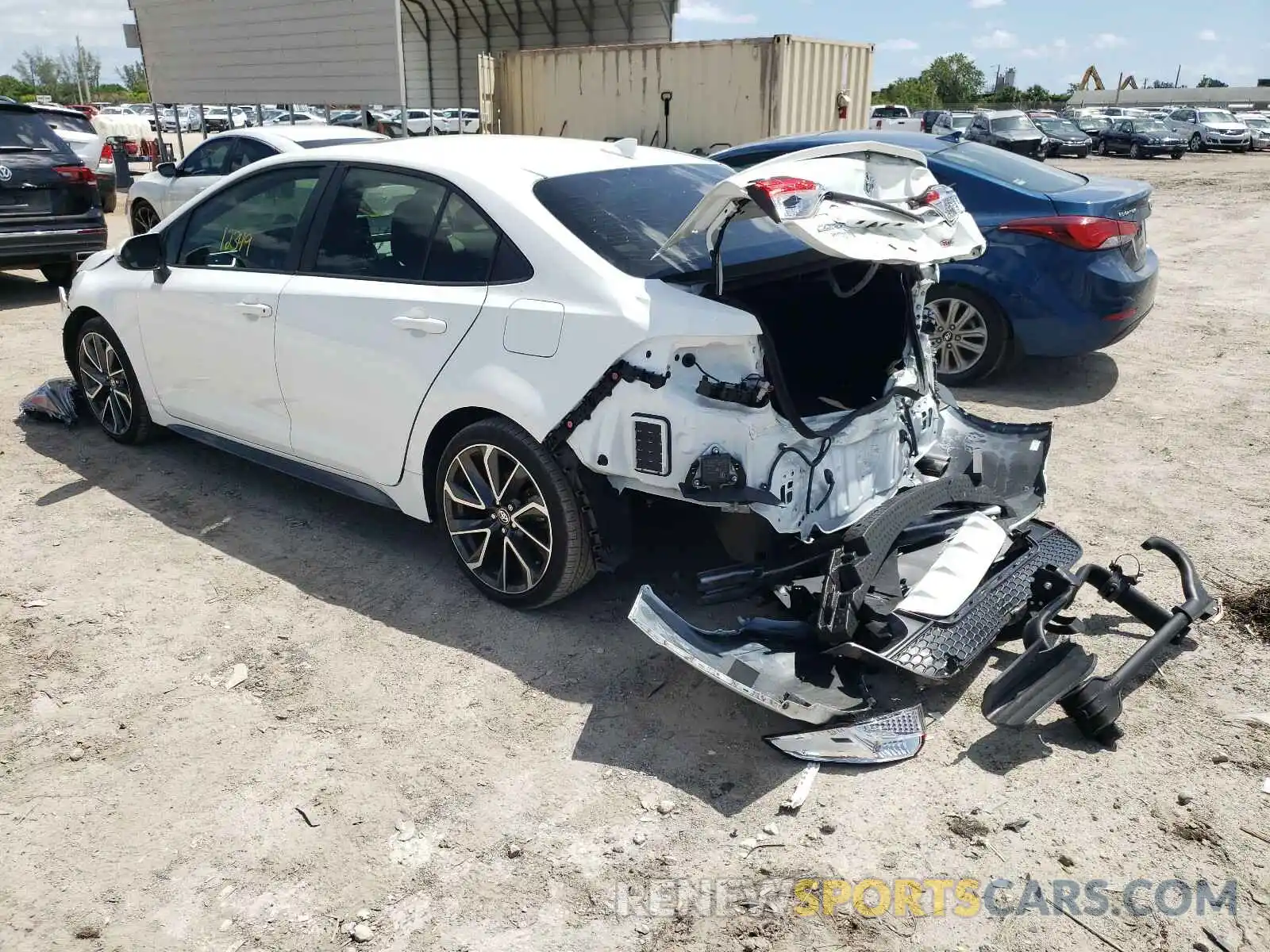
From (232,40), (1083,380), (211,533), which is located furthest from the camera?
(232,40)

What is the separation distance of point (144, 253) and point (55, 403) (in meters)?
1.66

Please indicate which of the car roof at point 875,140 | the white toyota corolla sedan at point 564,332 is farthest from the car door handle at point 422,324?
the car roof at point 875,140

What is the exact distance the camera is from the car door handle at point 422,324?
382 cm

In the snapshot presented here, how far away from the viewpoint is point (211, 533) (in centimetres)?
478

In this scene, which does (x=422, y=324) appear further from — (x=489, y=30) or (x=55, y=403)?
(x=489, y=30)

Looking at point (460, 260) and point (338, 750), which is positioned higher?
point (460, 260)

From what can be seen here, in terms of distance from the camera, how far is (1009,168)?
6879mm

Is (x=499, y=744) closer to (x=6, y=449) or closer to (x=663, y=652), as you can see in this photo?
(x=663, y=652)

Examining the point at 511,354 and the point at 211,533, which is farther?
the point at 211,533

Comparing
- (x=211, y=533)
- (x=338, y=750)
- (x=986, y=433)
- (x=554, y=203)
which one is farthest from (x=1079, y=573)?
(x=211, y=533)

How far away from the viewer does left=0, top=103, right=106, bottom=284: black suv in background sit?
921 cm

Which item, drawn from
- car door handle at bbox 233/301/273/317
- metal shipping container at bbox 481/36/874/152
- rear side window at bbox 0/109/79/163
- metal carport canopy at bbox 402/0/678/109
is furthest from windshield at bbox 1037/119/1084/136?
car door handle at bbox 233/301/273/317

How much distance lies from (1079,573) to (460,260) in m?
2.61

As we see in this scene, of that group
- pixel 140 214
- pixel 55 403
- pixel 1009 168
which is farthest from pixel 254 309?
pixel 140 214
